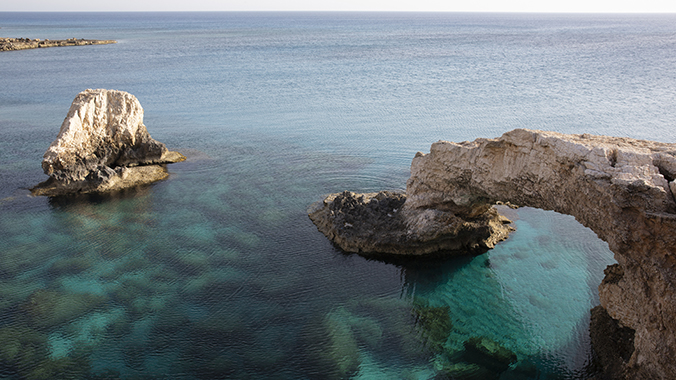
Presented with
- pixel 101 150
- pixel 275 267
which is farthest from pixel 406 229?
pixel 101 150

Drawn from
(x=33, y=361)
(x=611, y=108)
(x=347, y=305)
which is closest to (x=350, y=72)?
(x=611, y=108)

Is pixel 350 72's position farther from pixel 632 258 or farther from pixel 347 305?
pixel 632 258

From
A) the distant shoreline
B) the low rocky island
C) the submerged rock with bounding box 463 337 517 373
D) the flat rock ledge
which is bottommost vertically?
the submerged rock with bounding box 463 337 517 373

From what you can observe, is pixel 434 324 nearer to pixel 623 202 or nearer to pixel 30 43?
pixel 623 202

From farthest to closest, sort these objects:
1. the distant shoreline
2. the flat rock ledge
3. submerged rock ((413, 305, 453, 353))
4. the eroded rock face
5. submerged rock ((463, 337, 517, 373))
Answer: the distant shoreline
the flat rock ledge
submerged rock ((413, 305, 453, 353))
submerged rock ((463, 337, 517, 373))
the eroded rock face

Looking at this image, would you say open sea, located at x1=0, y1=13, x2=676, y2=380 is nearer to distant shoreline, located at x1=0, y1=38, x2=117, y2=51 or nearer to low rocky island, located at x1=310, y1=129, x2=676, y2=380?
low rocky island, located at x1=310, y1=129, x2=676, y2=380

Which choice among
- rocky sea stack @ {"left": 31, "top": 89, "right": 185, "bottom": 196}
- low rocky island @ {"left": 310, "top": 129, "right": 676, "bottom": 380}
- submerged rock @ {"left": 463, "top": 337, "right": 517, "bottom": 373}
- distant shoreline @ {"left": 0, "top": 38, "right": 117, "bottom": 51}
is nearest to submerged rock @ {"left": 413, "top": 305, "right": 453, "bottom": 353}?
submerged rock @ {"left": 463, "top": 337, "right": 517, "bottom": 373}
